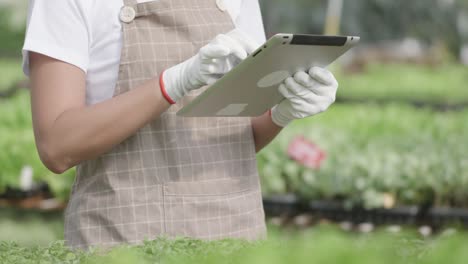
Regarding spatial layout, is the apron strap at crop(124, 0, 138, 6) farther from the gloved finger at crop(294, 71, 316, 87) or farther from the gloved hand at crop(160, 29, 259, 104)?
the gloved finger at crop(294, 71, 316, 87)

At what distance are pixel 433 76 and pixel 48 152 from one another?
12.7 m

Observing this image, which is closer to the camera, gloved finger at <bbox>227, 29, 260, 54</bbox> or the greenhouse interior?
the greenhouse interior

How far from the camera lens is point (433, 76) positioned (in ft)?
46.9

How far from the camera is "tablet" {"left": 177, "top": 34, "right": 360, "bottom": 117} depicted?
6.24 ft

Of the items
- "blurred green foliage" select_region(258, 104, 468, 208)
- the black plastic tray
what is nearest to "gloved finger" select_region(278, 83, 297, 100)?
the black plastic tray

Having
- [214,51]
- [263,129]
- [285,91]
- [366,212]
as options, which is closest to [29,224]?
[366,212]

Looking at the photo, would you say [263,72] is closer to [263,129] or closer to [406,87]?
[263,129]

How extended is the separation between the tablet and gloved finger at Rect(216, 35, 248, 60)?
0.06 m

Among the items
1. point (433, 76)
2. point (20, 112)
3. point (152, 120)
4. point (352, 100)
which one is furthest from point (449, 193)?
point (433, 76)

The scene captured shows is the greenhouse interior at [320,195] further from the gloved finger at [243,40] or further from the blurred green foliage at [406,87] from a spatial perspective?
the blurred green foliage at [406,87]

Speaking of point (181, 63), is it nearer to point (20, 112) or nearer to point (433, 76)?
point (20, 112)

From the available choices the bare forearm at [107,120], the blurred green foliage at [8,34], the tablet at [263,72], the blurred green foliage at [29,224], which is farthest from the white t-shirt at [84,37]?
the blurred green foliage at [8,34]

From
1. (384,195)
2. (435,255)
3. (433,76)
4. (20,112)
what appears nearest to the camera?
(435,255)

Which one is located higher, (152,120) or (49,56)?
(49,56)
